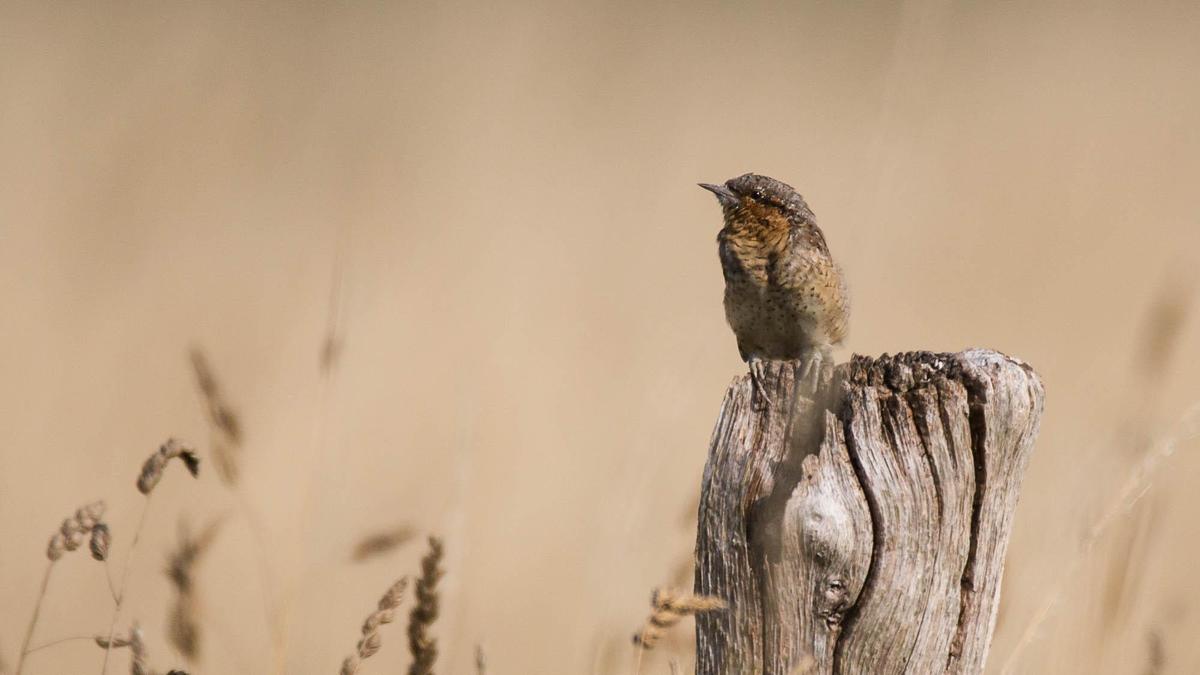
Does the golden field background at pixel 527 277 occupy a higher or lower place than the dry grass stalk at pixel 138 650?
higher

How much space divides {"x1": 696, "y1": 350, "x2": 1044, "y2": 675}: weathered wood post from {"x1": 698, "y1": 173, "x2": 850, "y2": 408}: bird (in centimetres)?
156

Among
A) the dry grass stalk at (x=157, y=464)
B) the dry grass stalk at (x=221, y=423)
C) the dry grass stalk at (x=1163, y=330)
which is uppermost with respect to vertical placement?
the dry grass stalk at (x=1163, y=330)

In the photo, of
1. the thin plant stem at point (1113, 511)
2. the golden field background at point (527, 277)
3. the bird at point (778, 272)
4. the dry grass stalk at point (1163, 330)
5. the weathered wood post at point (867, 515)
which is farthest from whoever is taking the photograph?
the bird at point (778, 272)

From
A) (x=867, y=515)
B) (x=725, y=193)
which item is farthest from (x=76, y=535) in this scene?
(x=725, y=193)

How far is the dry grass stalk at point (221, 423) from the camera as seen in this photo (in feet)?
7.95

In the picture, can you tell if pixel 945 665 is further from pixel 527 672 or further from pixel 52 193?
pixel 52 193

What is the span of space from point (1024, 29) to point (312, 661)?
7464 mm

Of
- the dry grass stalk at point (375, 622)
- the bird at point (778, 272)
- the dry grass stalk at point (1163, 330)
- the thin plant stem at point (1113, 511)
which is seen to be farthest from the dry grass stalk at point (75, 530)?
the dry grass stalk at point (1163, 330)

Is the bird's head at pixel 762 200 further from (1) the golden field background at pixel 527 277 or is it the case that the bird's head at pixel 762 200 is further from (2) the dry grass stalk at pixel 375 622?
(2) the dry grass stalk at pixel 375 622

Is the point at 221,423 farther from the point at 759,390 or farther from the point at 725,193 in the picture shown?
the point at 725,193

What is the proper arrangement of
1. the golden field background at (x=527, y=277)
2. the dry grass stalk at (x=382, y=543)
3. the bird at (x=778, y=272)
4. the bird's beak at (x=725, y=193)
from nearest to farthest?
the dry grass stalk at (x=382, y=543) < the golden field background at (x=527, y=277) < the bird at (x=778, y=272) < the bird's beak at (x=725, y=193)

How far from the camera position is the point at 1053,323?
6.19 metres

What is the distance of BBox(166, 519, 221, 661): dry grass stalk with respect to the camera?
2.36m

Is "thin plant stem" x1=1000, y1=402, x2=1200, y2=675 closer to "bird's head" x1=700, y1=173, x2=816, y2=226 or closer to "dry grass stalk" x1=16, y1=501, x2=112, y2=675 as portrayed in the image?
"bird's head" x1=700, y1=173, x2=816, y2=226
